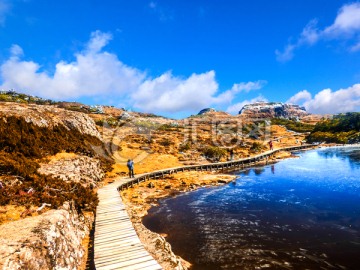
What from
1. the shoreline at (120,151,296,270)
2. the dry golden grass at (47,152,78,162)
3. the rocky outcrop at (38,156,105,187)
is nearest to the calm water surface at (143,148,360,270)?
the shoreline at (120,151,296,270)

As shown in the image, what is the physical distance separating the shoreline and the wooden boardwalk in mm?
843

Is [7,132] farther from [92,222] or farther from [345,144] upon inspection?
[345,144]

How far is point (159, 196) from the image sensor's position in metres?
28.2

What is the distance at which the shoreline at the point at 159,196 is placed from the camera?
13768 mm

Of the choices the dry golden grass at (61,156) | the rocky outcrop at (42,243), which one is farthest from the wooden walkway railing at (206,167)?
the rocky outcrop at (42,243)

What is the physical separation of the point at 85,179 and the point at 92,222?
6.68 meters

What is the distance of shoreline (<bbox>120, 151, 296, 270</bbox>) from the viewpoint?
45.2 feet

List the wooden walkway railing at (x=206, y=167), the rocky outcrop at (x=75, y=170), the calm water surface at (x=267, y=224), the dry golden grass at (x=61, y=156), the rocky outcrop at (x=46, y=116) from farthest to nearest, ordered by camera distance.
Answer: the wooden walkway railing at (x=206, y=167), the rocky outcrop at (x=46, y=116), the dry golden grass at (x=61, y=156), the rocky outcrop at (x=75, y=170), the calm water surface at (x=267, y=224)

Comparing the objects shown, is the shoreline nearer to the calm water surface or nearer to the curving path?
the curving path

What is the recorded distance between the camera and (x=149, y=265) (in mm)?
11352

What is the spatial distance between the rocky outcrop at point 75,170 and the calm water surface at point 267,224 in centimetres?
648

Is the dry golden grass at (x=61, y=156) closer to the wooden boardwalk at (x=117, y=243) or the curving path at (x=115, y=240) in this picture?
the curving path at (x=115, y=240)

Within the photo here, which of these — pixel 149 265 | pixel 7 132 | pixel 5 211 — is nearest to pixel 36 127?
pixel 7 132

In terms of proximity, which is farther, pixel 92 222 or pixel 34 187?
pixel 92 222
